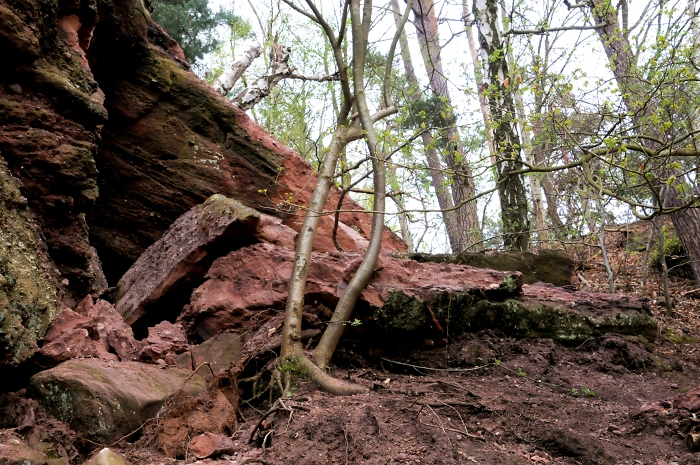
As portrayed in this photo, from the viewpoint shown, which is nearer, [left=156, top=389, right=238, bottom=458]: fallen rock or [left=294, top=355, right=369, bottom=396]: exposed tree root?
[left=156, top=389, right=238, bottom=458]: fallen rock

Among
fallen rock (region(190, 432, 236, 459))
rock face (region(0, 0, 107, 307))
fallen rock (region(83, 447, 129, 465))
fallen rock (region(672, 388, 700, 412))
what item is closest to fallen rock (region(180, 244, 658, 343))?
rock face (region(0, 0, 107, 307))

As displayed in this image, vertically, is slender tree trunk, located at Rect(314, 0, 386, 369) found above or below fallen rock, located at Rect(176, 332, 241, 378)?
above

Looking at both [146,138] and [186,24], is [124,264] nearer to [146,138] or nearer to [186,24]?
[146,138]

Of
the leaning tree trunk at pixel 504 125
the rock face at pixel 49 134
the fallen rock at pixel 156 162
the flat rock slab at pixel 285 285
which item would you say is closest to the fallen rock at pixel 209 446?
the flat rock slab at pixel 285 285

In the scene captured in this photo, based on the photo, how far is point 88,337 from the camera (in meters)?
3.95

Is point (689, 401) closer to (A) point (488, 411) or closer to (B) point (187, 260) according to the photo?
(A) point (488, 411)

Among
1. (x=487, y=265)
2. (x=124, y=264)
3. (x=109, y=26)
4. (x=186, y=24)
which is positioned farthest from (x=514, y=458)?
(x=186, y=24)

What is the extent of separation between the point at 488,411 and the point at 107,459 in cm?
246

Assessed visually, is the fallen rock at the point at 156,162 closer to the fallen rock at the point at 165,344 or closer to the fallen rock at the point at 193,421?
the fallen rock at the point at 165,344

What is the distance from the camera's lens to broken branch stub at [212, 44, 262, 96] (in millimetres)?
10430

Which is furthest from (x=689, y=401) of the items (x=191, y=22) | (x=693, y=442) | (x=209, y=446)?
(x=191, y=22)

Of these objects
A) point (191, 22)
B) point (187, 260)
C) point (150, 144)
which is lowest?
point (187, 260)

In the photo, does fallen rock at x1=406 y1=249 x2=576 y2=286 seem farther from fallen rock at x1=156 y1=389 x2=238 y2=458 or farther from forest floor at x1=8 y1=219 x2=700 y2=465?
fallen rock at x1=156 y1=389 x2=238 y2=458

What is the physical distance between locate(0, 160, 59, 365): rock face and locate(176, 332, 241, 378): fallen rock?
1.15 m
